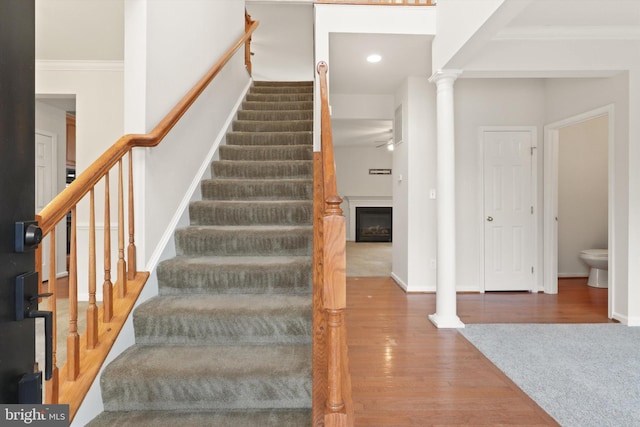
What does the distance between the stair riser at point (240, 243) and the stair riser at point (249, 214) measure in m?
Result: 0.24

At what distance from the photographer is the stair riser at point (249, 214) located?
2.69 meters

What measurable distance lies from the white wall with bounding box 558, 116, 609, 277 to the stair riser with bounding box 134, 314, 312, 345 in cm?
491

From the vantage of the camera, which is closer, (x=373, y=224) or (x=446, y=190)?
(x=446, y=190)

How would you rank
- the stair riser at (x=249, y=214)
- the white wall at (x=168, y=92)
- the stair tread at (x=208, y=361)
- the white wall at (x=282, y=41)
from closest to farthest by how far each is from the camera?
1. the stair tread at (x=208, y=361)
2. the white wall at (x=168, y=92)
3. the stair riser at (x=249, y=214)
4. the white wall at (x=282, y=41)

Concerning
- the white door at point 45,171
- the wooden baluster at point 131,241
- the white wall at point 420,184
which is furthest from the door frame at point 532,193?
the white door at point 45,171

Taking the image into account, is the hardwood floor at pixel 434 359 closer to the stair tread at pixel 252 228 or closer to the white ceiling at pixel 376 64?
the stair tread at pixel 252 228

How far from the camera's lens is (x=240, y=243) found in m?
2.47

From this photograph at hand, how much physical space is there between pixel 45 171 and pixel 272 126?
3202mm

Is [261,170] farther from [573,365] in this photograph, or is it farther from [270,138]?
[573,365]

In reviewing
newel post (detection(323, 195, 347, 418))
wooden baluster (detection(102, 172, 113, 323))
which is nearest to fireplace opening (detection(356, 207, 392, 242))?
wooden baluster (detection(102, 172, 113, 323))

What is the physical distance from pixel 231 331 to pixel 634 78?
4.09 meters

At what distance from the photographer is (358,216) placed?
1004 centimetres

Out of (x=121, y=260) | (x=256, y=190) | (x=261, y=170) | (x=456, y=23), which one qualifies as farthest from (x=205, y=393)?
(x=456, y=23)

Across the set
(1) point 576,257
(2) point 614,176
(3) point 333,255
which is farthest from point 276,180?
(1) point 576,257
